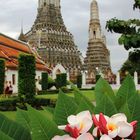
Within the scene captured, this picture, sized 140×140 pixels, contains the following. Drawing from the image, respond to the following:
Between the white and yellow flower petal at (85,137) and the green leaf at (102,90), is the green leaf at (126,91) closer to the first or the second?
the green leaf at (102,90)

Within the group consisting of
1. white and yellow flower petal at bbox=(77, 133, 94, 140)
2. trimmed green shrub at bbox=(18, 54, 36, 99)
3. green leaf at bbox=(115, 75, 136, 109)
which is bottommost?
white and yellow flower petal at bbox=(77, 133, 94, 140)

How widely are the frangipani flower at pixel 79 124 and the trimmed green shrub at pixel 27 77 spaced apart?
1713cm

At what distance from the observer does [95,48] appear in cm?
8362

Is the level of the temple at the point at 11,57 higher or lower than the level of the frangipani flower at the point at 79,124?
higher

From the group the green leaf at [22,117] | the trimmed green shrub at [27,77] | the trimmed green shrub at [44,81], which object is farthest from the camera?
the trimmed green shrub at [44,81]

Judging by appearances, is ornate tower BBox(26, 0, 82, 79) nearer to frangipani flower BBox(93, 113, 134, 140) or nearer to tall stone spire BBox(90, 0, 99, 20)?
tall stone spire BBox(90, 0, 99, 20)

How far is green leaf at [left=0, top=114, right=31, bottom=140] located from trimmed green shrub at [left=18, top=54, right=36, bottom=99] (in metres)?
17.0

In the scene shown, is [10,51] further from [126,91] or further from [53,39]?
[53,39]

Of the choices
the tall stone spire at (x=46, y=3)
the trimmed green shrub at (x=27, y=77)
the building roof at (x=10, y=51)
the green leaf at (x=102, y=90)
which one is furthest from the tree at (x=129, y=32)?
the tall stone spire at (x=46, y=3)

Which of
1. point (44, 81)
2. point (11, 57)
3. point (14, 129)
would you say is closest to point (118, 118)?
point (14, 129)

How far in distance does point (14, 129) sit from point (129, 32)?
12410mm

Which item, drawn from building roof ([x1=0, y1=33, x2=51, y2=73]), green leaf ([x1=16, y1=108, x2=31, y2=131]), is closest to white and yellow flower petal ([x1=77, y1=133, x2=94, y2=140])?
green leaf ([x1=16, y1=108, x2=31, y2=131])

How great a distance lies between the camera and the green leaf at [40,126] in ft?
4.92

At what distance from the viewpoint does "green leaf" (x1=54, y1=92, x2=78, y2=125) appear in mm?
1657
